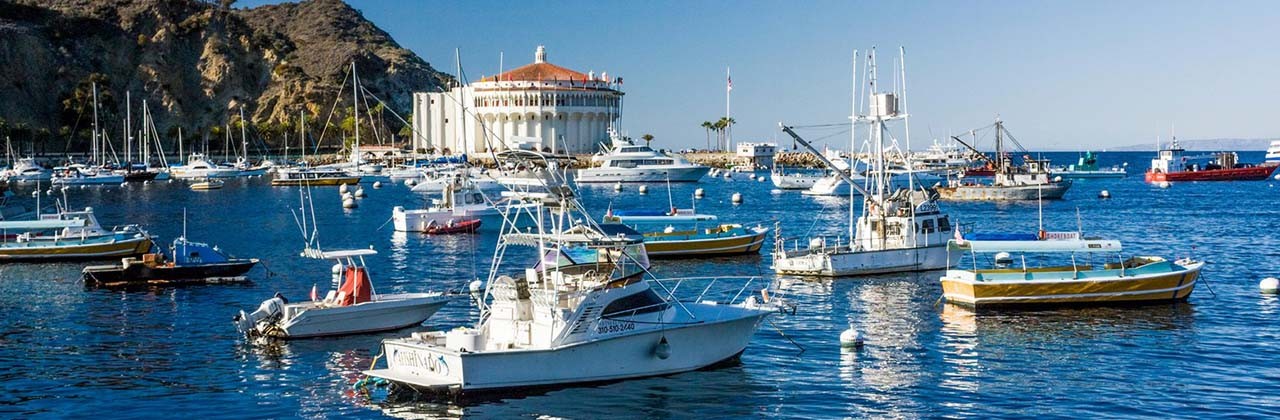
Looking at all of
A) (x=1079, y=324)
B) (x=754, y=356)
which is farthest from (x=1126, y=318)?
(x=754, y=356)

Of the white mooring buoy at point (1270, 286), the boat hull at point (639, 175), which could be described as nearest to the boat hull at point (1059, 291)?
the white mooring buoy at point (1270, 286)

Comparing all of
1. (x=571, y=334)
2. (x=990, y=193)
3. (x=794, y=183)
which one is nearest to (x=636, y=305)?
(x=571, y=334)

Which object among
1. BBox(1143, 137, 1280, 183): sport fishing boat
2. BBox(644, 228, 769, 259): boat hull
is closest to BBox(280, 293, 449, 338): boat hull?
BBox(644, 228, 769, 259): boat hull

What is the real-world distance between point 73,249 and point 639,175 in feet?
351

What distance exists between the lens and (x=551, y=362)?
99.1ft

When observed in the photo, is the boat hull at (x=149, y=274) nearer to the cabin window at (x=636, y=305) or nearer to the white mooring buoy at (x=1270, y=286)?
the cabin window at (x=636, y=305)

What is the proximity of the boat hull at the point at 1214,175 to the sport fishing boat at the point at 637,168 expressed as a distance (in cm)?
5743

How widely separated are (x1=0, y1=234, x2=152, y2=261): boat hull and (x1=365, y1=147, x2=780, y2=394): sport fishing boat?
3680 centimetres

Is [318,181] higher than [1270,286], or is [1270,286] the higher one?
[318,181]

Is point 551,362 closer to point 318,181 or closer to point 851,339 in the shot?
point 851,339

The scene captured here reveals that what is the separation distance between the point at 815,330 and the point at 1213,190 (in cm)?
10953

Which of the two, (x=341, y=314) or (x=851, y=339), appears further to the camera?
(x=341, y=314)

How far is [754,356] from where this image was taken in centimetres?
3528

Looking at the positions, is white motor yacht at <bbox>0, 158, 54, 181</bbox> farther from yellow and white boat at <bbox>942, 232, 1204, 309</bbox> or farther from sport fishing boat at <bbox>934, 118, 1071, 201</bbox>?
yellow and white boat at <bbox>942, 232, 1204, 309</bbox>
